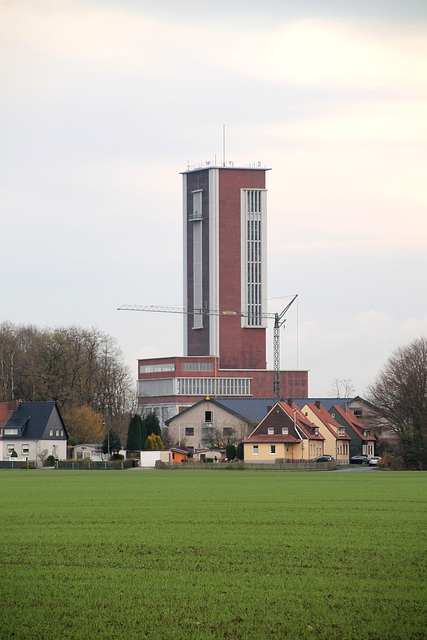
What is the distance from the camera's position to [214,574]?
1501cm

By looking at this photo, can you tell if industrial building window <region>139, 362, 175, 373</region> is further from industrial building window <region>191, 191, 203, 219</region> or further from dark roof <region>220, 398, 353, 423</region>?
dark roof <region>220, 398, 353, 423</region>

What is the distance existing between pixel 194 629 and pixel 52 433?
87.2 metres

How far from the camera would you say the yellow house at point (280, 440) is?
291 ft

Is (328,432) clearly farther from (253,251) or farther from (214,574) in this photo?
(214,574)

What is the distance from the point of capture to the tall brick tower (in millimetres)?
163625

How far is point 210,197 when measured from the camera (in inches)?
6481

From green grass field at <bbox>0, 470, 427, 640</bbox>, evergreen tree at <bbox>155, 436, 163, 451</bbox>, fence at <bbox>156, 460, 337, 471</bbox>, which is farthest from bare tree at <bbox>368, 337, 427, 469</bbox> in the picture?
green grass field at <bbox>0, 470, 427, 640</bbox>

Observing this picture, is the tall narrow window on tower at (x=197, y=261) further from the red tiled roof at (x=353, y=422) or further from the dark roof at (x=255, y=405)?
the red tiled roof at (x=353, y=422)

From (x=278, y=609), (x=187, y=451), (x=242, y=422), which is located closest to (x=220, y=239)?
(x=242, y=422)

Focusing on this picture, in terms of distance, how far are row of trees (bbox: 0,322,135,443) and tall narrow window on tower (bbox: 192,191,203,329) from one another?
193 feet

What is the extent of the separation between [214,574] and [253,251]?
501ft

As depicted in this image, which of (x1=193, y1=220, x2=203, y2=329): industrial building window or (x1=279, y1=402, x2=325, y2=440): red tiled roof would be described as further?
(x1=193, y1=220, x2=203, y2=329): industrial building window

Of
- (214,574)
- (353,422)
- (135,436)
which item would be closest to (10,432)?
(135,436)

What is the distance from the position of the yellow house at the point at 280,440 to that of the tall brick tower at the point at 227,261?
71.9m
